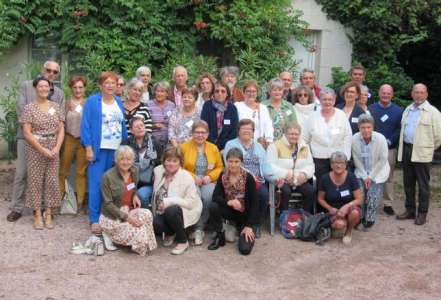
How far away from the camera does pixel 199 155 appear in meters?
6.27

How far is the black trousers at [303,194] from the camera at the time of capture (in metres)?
6.39

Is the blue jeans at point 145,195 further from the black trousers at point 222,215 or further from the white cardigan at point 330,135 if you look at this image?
the white cardigan at point 330,135

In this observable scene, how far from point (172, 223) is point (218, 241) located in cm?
54

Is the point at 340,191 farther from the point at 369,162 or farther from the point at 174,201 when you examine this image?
the point at 174,201

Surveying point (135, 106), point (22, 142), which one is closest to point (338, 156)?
point (135, 106)

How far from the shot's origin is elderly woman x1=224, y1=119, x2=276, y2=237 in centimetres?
629

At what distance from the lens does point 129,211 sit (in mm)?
5750

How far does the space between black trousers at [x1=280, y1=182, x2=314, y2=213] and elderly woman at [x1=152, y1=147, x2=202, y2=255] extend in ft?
3.30

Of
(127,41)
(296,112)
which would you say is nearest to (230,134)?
(296,112)

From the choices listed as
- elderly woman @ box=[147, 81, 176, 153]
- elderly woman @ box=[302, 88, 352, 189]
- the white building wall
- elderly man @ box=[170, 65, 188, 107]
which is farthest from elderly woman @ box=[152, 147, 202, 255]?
the white building wall

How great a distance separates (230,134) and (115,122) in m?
1.31

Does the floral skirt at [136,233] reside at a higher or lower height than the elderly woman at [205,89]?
lower

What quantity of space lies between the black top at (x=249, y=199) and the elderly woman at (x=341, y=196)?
0.83m

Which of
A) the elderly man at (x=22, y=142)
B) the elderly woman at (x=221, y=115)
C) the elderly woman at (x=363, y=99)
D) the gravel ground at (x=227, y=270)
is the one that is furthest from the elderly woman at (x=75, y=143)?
the elderly woman at (x=363, y=99)
